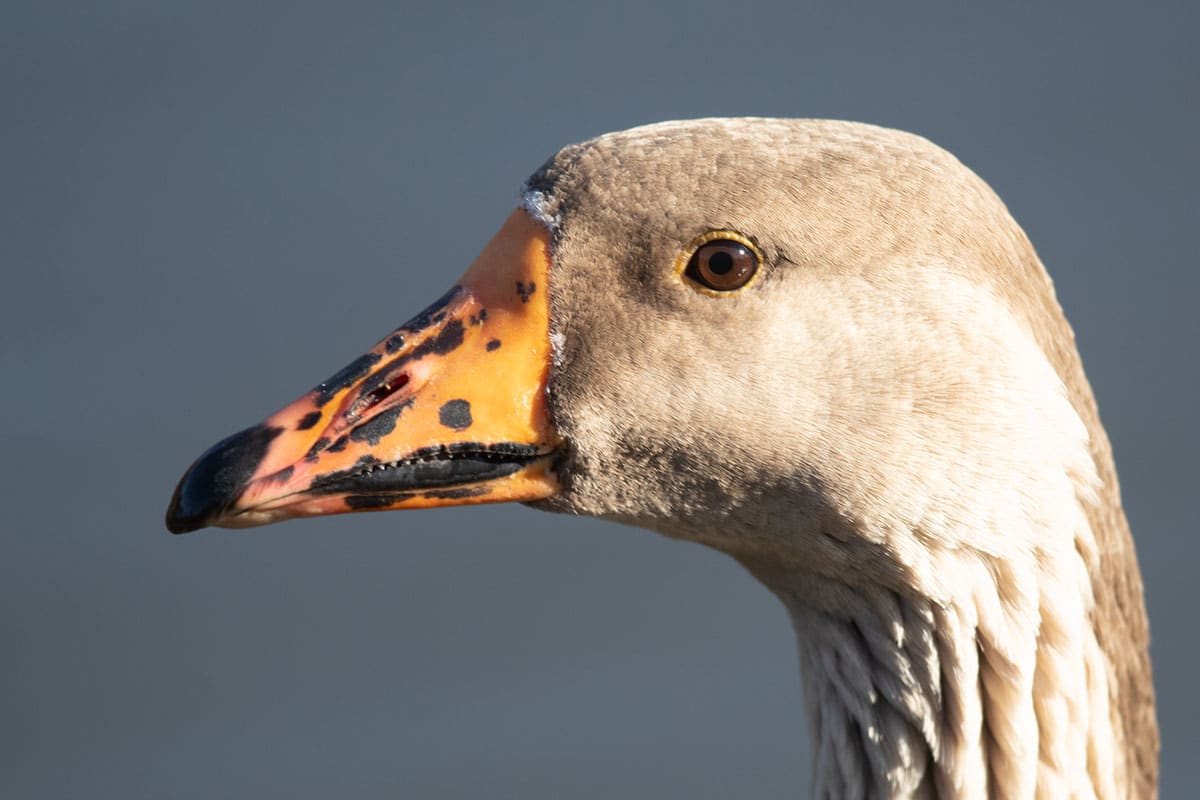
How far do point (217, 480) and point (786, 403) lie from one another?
86 centimetres

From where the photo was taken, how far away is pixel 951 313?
2.04 metres

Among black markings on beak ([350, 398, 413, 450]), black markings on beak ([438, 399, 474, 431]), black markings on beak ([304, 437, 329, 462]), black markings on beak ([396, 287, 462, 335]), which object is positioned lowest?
black markings on beak ([304, 437, 329, 462])

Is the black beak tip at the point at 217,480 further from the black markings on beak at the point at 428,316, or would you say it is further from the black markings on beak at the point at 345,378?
the black markings on beak at the point at 428,316

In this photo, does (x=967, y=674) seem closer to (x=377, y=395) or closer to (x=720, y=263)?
(x=720, y=263)

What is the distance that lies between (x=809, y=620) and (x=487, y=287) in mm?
775

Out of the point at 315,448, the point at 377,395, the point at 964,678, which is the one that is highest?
the point at 377,395

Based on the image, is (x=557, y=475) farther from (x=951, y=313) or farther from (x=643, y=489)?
(x=951, y=313)

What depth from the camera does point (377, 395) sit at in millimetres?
2096

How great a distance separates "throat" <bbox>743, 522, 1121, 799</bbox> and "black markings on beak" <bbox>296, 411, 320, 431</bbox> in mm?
795

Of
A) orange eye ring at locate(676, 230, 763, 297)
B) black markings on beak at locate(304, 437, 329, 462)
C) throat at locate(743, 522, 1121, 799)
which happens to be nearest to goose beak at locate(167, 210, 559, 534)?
black markings on beak at locate(304, 437, 329, 462)

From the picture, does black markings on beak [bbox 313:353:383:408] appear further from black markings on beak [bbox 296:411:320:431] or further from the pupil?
the pupil

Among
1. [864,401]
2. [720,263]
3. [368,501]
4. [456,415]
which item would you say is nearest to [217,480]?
[368,501]

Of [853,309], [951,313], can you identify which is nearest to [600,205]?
[853,309]

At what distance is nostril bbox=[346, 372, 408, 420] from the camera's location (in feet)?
6.81
